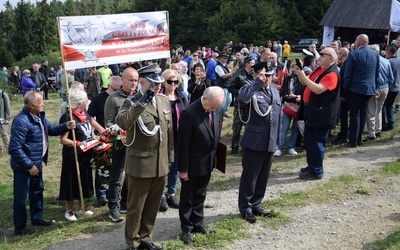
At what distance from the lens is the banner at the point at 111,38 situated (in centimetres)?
632

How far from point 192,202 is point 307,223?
5.44ft

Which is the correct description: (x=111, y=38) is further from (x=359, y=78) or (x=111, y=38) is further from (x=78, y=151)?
(x=359, y=78)

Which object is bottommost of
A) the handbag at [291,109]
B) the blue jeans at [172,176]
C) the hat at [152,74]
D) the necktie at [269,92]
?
the blue jeans at [172,176]

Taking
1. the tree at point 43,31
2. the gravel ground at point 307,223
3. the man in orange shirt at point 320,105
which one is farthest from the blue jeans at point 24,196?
the tree at point 43,31

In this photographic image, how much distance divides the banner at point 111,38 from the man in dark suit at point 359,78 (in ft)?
13.2

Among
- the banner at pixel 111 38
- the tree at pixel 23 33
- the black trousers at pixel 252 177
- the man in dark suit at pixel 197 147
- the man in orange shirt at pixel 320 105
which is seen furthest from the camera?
the tree at pixel 23 33

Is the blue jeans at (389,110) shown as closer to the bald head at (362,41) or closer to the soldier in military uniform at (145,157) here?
the bald head at (362,41)

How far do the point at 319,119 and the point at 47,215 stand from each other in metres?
4.63

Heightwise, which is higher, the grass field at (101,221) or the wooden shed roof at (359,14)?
the wooden shed roof at (359,14)

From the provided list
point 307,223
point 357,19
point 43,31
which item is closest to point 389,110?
point 307,223

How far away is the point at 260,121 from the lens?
18.5 feet

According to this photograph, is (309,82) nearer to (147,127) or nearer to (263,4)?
(147,127)

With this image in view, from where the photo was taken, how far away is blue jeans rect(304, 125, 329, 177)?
7.25 metres

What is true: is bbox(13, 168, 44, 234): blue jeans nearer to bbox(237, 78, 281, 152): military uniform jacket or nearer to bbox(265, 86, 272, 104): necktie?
bbox(237, 78, 281, 152): military uniform jacket
